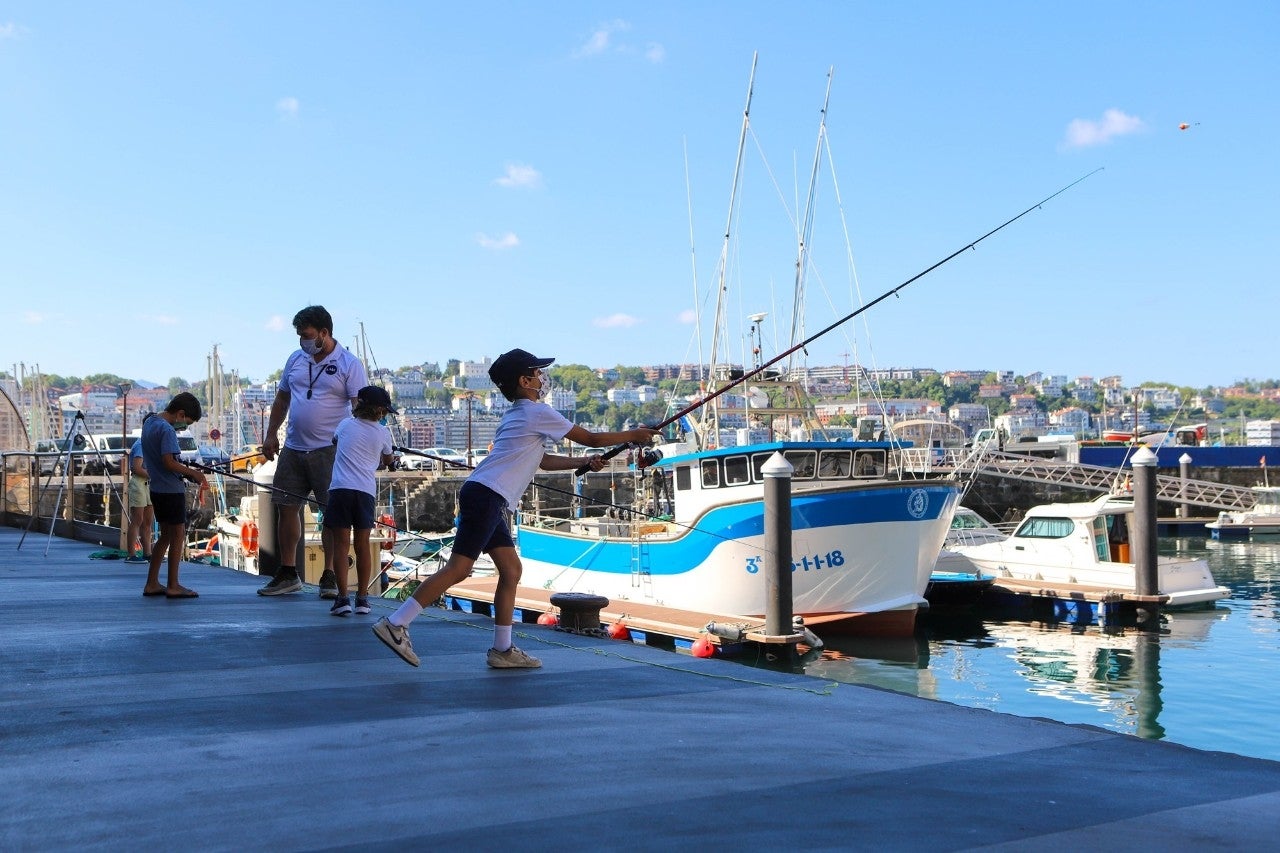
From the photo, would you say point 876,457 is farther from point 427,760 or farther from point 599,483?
point 599,483

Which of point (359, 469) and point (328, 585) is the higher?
point (359, 469)

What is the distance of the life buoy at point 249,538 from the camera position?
22.9 meters

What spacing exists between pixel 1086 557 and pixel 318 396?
20.8 m

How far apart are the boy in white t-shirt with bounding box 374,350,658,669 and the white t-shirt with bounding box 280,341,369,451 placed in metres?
2.53

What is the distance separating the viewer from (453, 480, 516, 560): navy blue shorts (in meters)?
5.66

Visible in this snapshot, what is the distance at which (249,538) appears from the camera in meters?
23.1

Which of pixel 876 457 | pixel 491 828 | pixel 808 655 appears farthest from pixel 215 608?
pixel 876 457

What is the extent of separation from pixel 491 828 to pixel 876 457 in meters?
18.6

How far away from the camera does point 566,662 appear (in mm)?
6383

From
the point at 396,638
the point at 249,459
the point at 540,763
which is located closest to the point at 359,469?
the point at 396,638

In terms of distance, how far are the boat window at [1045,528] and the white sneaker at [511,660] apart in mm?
21918

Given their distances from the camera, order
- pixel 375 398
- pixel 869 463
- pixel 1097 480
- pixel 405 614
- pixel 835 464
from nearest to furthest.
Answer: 1. pixel 405 614
2. pixel 375 398
3. pixel 835 464
4. pixel 869 463
5. pixel 1097 480

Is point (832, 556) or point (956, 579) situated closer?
point (832, 556)

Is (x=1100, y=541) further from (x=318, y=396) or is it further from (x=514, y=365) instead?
(x=514, y=365)
